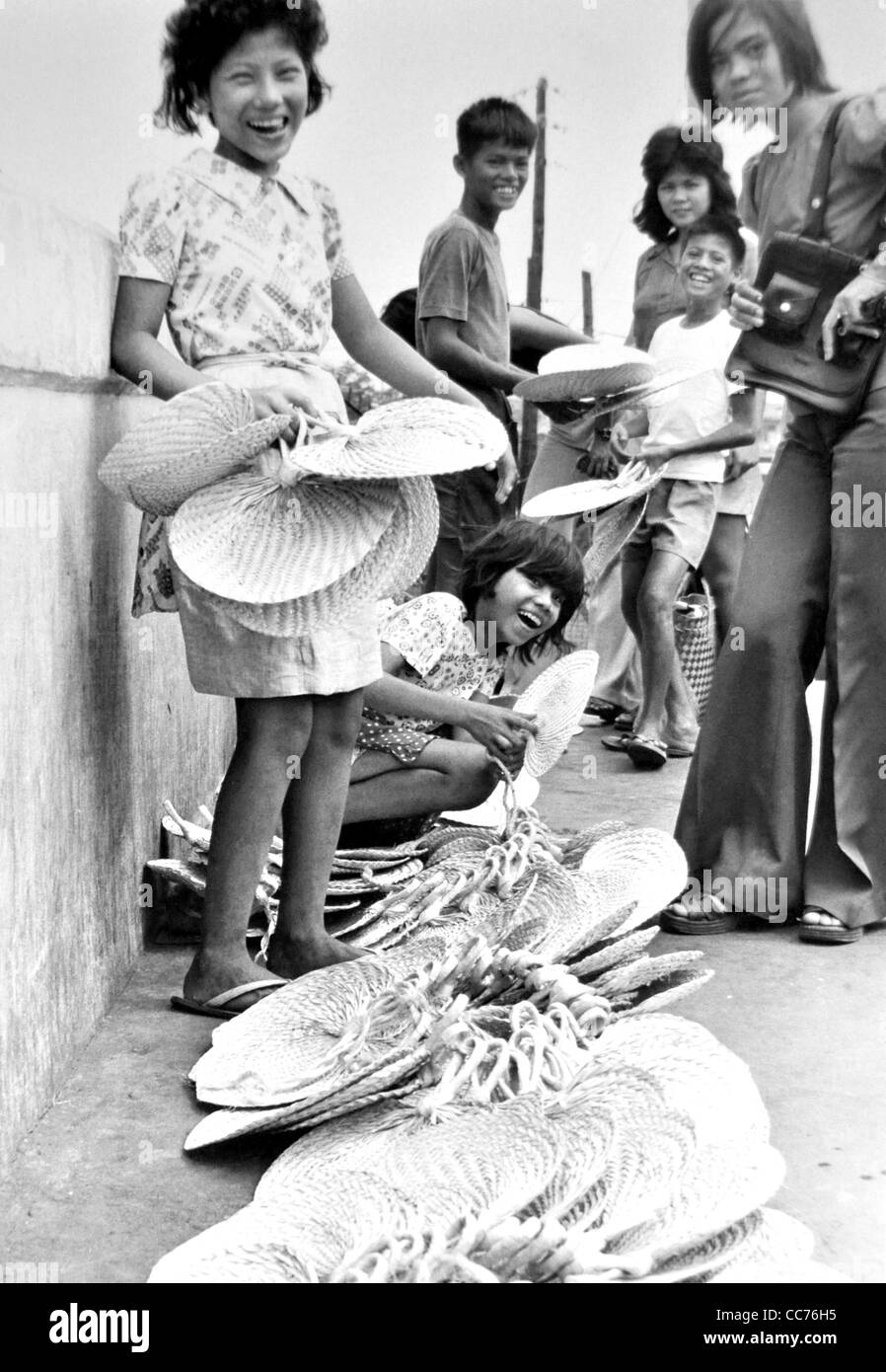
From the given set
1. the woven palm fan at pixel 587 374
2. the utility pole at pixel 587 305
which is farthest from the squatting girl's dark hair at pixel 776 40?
the utility pole at pixel 587 305

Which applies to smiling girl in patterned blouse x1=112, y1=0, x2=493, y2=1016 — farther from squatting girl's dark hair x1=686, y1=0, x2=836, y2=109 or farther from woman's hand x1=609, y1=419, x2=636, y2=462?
woman's hand x1=609, y1=419, x2=636, y2=462

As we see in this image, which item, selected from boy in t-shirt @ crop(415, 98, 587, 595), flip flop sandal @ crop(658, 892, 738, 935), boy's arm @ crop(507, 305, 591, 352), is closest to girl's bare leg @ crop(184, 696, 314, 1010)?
flip flop sandal @ crop(658, 892, 738, 935)

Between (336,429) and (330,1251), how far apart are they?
1192 millimetres

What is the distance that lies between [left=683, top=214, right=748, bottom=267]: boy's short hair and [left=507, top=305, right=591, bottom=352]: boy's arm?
1.73 ft

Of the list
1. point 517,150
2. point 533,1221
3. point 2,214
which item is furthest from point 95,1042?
point 517,150

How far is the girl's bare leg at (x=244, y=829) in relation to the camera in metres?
2.45

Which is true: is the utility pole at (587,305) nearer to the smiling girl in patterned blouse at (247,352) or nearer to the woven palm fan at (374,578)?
the smiling girl in patterned blouse at (247,352)

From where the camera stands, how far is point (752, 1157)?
5.54 ft

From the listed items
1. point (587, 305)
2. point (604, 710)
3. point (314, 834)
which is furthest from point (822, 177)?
point (587, 305)

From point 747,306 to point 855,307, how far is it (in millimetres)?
241

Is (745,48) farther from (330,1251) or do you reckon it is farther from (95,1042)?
(330,1251)

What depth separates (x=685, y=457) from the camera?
494 centimetres

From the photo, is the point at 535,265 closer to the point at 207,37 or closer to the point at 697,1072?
the point at 207,37

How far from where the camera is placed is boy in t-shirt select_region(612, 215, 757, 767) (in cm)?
492
